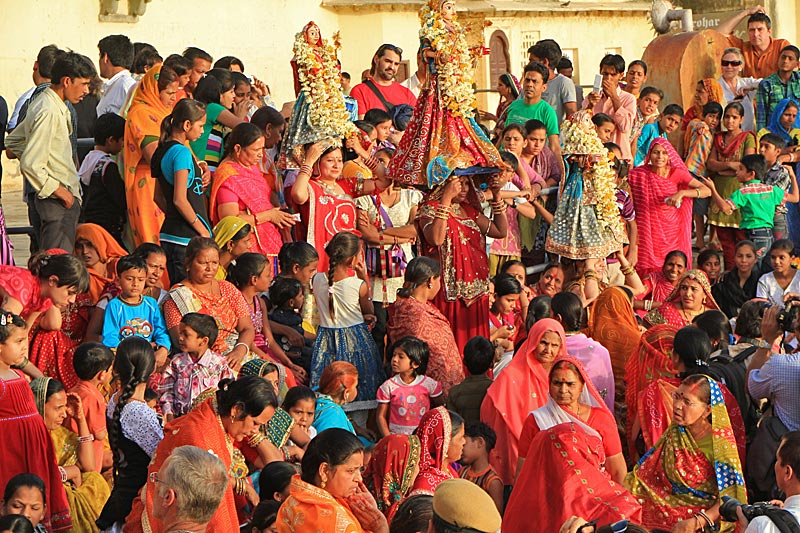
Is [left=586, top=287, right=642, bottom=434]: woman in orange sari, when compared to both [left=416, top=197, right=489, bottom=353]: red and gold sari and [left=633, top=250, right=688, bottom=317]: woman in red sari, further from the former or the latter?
[left=633, top=250, right=688, bottom=317]: woman in red sari

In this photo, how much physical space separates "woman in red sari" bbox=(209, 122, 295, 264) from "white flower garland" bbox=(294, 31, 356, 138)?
1.63 feet

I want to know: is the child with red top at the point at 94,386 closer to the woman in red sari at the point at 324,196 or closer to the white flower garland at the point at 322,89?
the woman in red sari at the point at 324,196

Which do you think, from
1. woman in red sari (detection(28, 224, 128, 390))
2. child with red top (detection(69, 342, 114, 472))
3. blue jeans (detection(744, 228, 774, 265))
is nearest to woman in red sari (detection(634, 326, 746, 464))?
child with red top (detection(69, 342, 114, 472))

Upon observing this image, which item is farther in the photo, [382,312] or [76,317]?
[382,312]

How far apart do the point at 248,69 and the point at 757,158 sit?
10.9 meters

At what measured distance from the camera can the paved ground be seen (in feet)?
41.7

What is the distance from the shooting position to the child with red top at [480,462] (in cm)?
739

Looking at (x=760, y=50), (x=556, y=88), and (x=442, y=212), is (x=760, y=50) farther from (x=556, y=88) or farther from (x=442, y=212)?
(x=442, y=212)

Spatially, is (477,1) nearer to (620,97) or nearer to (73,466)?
(620,97)

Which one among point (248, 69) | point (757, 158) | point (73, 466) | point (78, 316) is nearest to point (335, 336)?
point (78, 316)

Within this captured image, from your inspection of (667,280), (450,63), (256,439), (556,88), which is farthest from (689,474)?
(556,88)

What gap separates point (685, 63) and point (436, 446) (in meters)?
10.1

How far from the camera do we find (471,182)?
9.70 metres

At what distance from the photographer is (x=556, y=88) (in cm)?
1347
